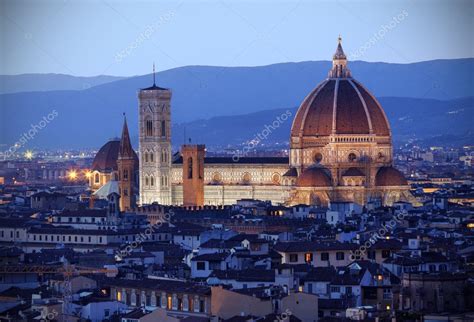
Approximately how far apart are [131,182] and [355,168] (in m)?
15.3

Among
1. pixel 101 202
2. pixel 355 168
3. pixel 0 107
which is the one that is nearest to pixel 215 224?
pixel 101 202

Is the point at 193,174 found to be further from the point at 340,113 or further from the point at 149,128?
the point at 340,113

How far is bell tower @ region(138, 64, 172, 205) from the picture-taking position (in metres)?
141

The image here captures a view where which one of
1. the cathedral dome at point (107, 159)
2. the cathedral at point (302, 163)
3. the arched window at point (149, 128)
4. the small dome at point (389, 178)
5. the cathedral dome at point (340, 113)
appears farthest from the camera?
the cathedral dome at point (107, 159)

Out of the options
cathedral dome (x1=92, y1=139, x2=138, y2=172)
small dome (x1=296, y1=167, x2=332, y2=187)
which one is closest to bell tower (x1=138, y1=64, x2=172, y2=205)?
small dome (x1=296, y1=167, x2=332, y2=187)

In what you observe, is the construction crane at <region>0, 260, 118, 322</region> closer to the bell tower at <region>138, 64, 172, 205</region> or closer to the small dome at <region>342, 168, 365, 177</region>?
the small dome at <region>342, 168, 365, 177</region>

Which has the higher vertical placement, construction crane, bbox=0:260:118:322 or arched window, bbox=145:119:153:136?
arched window, bbox=145:119:153:136

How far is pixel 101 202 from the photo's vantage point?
416 ft

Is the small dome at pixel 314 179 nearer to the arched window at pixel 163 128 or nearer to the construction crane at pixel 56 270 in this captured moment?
the arched window at pixel 163 128

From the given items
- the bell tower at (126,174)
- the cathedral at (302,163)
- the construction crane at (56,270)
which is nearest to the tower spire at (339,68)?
the cathedral at (302,163)

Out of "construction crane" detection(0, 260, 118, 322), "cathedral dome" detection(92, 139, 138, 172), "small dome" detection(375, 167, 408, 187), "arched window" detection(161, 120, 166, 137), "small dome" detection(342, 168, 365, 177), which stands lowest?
"construction crane" detection(0, 260, 118, 322)

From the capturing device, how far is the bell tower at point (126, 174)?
443 feet

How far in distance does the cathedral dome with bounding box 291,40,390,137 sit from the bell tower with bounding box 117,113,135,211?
11.5 metres

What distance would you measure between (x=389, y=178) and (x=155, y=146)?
1798 cm
